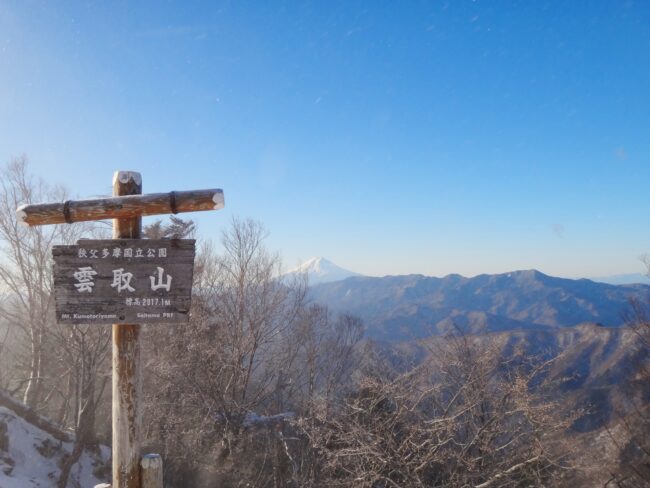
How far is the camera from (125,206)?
3326mm

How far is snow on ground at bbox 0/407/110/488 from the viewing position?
1167 centimetres

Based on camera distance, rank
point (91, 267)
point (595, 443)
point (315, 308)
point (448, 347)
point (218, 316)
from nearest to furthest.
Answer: point (91, 267) → point (448, 347) → point (218, 316) → point (595, 443) → point (315, 308)

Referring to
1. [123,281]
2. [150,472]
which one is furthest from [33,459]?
[123,281]

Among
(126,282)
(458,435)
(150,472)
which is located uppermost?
(126,282)

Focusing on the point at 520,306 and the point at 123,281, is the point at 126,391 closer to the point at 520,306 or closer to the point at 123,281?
the point at 123,281

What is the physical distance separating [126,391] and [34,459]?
1262cm

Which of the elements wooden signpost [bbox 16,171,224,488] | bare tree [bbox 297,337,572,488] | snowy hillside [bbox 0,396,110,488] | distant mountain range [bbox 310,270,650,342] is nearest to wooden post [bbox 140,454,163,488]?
wooden signpost [bbox 16,171,224,488]

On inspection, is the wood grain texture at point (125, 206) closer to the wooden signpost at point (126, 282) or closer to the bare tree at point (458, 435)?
the wooden signpost at point (126, 282)

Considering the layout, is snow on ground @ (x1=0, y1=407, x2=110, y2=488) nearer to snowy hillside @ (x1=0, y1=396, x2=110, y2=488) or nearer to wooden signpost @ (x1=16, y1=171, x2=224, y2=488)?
snowy hillside @ (x1=0, y1=396, x2=110, y2=488)

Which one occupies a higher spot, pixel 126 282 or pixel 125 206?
pixel 125 206

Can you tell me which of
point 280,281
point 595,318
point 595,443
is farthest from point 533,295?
point 280,281

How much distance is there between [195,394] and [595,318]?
567 ft

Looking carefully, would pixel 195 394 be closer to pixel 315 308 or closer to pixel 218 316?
pixel 218 316

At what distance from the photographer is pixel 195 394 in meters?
14.6
